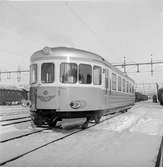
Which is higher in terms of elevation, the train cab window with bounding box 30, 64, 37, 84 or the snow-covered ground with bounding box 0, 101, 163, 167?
the train cab window with bounding box 30, 64, 37, 84

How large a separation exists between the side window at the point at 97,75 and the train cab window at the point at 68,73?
860mm

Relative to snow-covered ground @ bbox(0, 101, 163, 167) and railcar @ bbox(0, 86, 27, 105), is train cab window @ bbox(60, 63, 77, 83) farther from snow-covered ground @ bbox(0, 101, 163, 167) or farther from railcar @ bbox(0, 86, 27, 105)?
railcar @ bbox(0, 86, 27, 105)

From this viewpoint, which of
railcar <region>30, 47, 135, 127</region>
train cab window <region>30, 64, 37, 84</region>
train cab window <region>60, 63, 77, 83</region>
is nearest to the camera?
railcar <region>30, 47, 135, 127</region>

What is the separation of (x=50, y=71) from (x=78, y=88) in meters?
1.16

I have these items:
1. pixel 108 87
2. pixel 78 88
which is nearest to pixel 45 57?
pixel 78 88

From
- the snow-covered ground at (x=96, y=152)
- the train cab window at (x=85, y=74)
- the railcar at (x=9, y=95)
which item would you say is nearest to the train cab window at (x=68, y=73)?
the train cab window at (x=85, y=74)

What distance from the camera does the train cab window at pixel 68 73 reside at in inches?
360

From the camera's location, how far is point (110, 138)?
792 cm

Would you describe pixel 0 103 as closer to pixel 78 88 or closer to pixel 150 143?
pixel 78 88

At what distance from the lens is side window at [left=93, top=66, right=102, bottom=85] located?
9750mm

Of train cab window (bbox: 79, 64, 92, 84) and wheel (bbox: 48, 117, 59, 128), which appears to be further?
wheel (bbox: 48, 117, 59, 128)

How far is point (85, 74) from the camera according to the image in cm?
946

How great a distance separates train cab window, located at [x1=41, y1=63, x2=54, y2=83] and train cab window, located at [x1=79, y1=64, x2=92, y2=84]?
1.00 metres

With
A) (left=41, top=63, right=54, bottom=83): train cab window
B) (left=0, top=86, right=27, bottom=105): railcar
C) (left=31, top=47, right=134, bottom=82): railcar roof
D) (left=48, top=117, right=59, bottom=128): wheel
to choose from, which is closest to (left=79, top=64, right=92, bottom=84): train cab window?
(left=31, top=47, right=134, bottom=82): railcar roof
